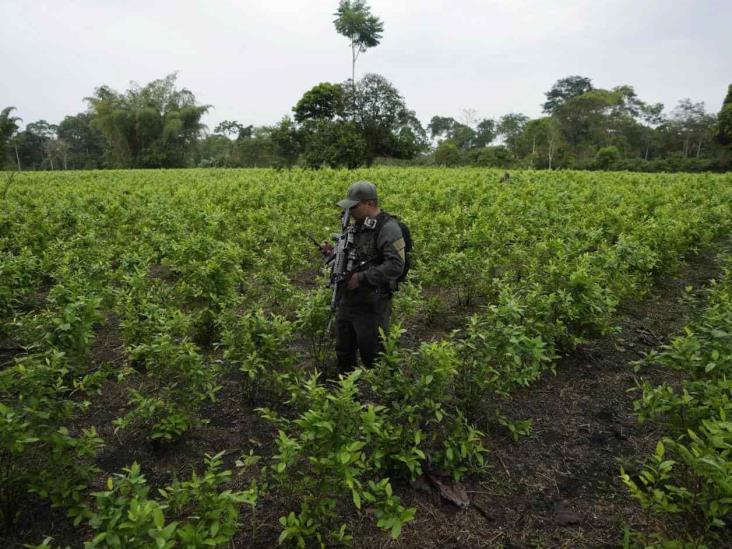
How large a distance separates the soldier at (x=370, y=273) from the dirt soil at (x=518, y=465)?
110 cm

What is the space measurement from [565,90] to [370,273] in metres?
95.7

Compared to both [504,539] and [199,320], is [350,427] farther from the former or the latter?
[199,320]

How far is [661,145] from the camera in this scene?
56000 mm

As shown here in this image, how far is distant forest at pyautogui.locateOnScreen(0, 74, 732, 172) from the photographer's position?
Answer: 116 feet

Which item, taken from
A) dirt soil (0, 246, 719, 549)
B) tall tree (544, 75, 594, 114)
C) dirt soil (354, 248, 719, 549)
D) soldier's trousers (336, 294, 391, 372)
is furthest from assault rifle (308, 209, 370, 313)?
tall tree (544, 75, 594, 114)

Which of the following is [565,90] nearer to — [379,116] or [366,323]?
[379,116]

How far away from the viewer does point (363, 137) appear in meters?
35.1

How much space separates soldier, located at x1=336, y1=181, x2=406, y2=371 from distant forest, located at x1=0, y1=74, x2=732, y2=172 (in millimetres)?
28556

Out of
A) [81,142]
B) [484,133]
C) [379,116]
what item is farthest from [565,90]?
[81,142]

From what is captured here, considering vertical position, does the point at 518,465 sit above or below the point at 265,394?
below

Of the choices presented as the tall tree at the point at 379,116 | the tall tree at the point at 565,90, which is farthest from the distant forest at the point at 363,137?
the tall tree at the point at 565,90

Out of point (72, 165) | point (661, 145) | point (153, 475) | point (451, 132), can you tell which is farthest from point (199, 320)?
point (451, 132)

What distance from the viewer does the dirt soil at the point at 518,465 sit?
9.43 feet

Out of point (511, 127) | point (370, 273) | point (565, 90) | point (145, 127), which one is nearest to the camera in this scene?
point (370, 273)
